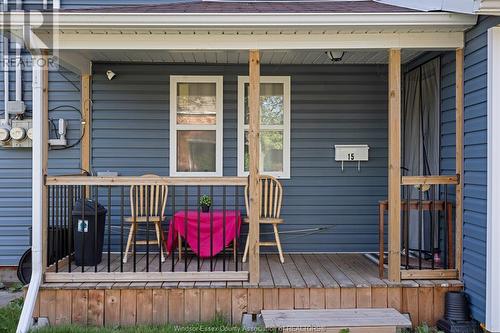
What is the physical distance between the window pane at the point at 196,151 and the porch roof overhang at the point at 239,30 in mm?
1497

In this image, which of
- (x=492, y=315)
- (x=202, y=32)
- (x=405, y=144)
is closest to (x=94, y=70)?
(x=202, y=32)

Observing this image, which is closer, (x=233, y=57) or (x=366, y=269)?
(x=366, y=269)

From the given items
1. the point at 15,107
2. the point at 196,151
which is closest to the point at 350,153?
the point at 196,151

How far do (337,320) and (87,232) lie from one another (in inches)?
92.3

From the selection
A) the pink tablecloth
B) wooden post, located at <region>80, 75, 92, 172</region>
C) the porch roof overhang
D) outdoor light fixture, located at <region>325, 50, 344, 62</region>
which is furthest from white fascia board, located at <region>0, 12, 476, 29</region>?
the pink tablecloth

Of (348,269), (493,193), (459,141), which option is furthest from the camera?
(348,269)

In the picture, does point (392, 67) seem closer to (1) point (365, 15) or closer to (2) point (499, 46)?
(1) point (365, 15)

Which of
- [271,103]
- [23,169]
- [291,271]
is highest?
[271,103]

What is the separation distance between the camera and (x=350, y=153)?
17.6 ft

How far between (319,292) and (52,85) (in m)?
3.66

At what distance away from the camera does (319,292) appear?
3.95 meters

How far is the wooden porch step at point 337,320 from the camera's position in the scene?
3.53m

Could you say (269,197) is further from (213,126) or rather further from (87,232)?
(87,232)

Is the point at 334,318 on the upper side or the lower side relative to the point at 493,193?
lower
